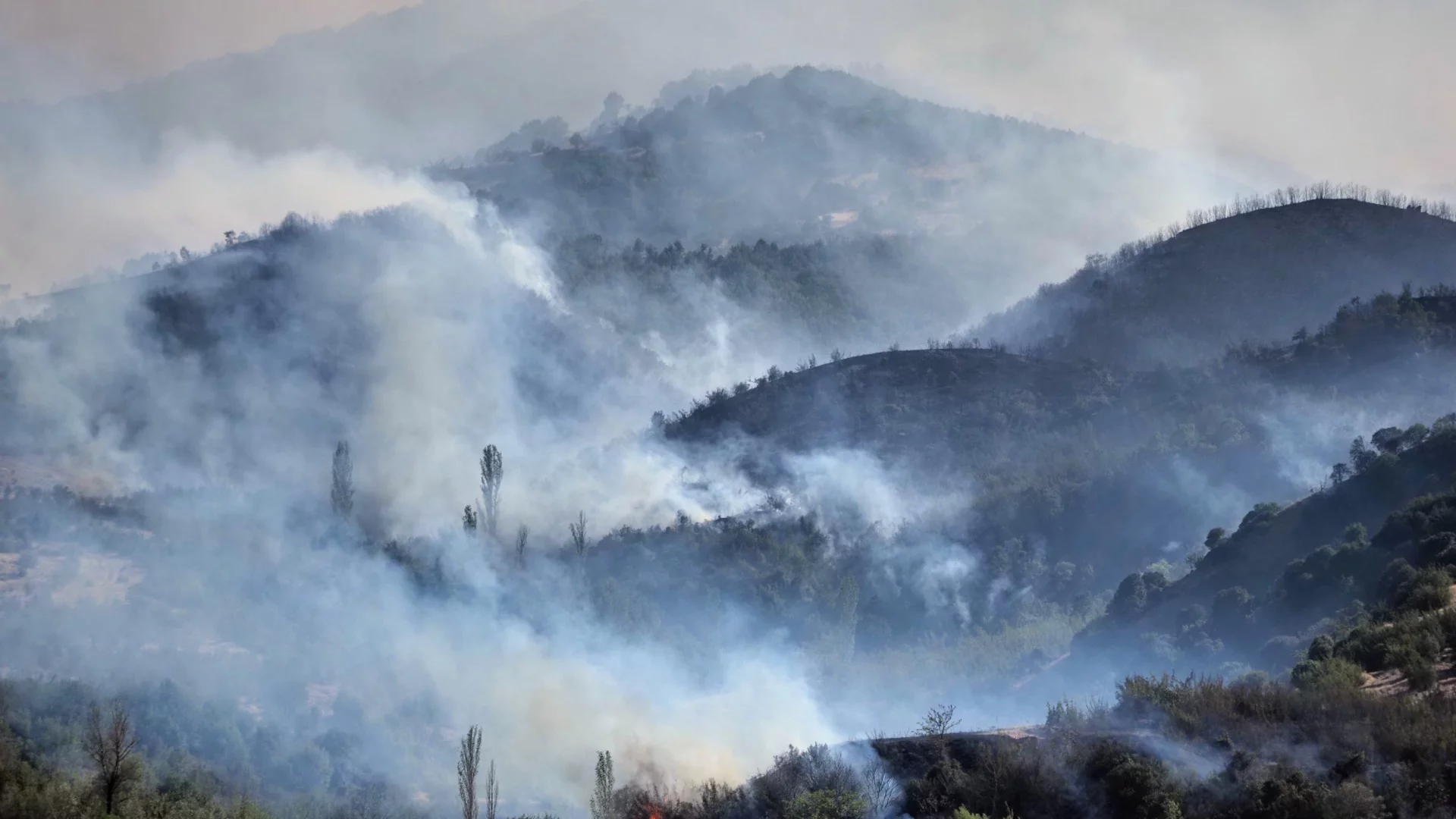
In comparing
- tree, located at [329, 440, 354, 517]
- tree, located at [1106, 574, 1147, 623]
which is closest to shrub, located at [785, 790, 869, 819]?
tree, located at [1106, 574, 1147, 623]

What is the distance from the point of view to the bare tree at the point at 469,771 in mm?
103875

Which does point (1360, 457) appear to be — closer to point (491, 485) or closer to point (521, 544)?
point (521, 544)

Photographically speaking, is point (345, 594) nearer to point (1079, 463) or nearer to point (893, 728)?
point (893, 728)

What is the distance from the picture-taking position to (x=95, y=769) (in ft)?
363

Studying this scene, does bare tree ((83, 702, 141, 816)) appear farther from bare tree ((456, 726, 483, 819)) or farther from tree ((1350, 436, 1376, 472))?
tree ((1350, 436, 1376, 472))

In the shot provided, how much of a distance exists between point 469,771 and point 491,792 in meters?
4.01

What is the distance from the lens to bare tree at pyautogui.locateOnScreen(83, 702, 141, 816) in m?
99.2

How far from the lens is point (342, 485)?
182125 millimetres

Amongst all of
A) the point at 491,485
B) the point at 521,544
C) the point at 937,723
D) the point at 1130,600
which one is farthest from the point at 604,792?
the point at 491,485

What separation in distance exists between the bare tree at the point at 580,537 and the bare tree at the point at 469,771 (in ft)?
180

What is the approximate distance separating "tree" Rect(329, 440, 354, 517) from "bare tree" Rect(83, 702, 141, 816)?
57.3 m

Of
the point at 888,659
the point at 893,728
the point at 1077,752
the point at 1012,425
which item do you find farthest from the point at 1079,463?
the point at 1077,752

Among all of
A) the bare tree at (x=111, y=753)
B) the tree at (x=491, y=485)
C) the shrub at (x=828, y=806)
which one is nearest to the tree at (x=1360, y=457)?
the shrub at (x=828, y=806)

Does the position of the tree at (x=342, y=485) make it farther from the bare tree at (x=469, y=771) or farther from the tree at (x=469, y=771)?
the bare tree at (x=469, y=771)
